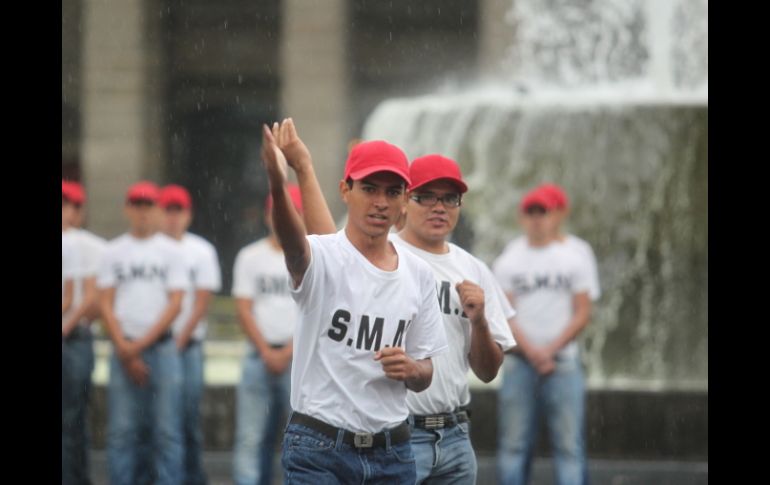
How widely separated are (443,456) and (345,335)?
0.98 metres

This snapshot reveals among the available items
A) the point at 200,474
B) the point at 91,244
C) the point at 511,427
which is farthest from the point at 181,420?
the point at 511,427

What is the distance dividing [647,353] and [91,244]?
4000 mm

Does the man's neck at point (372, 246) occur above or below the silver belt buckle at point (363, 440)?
above

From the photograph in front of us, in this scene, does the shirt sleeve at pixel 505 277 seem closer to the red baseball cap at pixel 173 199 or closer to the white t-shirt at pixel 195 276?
the white t-shirt at pixel 195 276

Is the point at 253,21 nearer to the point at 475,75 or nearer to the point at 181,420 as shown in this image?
the point at 475,75

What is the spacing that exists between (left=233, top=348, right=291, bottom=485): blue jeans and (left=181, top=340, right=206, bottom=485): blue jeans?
0.48 meters

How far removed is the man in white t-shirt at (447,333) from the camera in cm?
525

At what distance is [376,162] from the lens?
4.57 meters

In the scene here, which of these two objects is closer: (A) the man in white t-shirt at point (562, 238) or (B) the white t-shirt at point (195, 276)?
(A) the man in white t-shirt at point (562, 238)

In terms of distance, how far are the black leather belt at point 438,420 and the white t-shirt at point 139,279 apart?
3939 mm

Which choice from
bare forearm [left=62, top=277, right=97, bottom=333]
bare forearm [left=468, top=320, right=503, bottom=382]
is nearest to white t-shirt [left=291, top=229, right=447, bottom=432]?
bare forearm [left=468, top=320, right=503, bottom=382]

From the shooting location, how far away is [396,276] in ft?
15.1

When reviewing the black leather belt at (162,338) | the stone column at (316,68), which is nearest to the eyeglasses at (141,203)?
the black leather belt at (162,338)

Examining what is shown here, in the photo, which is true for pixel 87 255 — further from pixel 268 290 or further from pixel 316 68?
pixel 316 68
